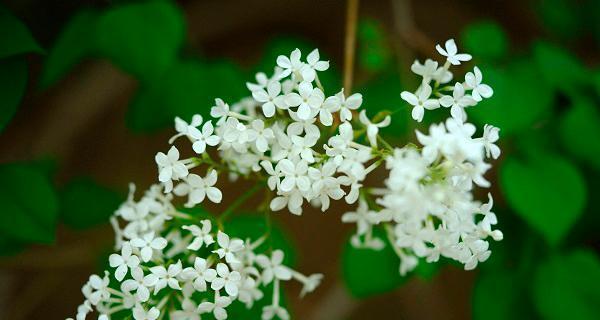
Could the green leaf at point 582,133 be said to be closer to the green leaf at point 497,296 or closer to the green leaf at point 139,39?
the green leaf at point 497,296

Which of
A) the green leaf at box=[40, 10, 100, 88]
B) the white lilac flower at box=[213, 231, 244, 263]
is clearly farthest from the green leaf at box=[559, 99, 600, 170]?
the green leaf at box=[40, 10, 100, 88]

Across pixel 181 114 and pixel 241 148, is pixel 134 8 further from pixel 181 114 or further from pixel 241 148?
pixel 241 148

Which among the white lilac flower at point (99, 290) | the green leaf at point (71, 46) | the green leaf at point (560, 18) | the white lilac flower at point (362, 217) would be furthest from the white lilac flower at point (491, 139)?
the green leaf at point (560, 18)

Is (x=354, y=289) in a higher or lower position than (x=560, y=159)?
lower

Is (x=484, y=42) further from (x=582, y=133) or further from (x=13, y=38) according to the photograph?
(x=13, y=38)

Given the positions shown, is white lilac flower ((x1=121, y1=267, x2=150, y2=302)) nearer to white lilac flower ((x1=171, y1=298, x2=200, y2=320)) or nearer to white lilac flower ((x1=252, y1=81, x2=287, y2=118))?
white lilac flower ((x1=171, y1=298, x2=200, y2=320))

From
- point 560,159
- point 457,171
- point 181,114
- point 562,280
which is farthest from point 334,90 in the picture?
point 457,171

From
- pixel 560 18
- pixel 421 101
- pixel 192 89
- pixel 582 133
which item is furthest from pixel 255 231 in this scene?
pixel 560 18
